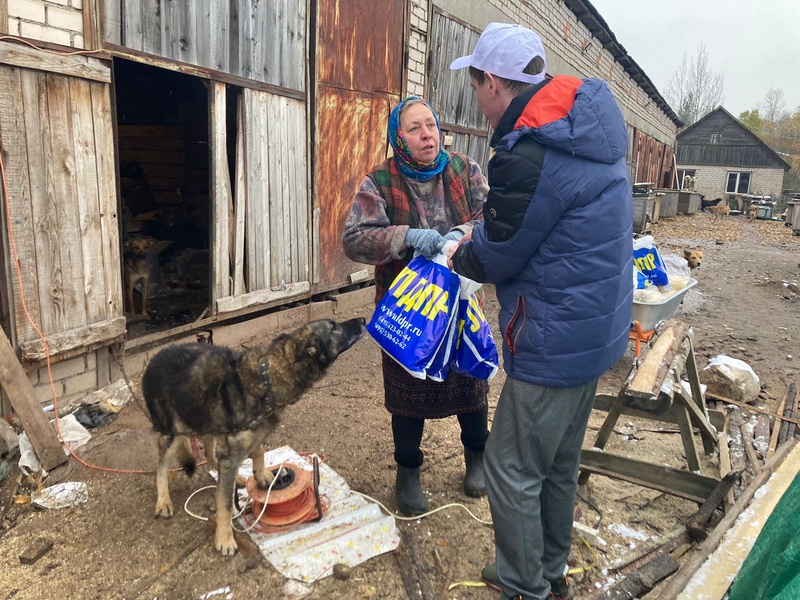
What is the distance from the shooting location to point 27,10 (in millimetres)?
3434

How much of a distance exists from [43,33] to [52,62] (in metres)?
0.21

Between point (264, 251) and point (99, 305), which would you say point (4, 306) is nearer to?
point (99, 305)

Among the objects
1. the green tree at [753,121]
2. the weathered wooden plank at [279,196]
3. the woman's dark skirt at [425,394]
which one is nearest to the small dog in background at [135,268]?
the weathered wooden plank at [279,196]

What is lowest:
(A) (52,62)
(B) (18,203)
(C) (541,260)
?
(C) (541,260)

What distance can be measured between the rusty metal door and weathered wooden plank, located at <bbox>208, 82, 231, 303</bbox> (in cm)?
138

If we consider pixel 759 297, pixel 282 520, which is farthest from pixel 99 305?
pixel 759 297

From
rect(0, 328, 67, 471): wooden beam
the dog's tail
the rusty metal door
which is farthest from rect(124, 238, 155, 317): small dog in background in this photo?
the dog's tail

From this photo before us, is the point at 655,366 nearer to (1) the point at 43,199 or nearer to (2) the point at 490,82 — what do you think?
(2) the point at 490,82

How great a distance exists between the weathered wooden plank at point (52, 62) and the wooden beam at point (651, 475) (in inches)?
171

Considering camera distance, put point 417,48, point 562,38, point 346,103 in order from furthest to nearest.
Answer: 1. point 562,38
2. point 417,48
3. point 346,103

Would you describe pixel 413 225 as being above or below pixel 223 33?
below

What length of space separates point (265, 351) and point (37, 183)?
2.12 m

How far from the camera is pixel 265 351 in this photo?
294 centimetres

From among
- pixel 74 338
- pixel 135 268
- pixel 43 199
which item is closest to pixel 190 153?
pixel 135 268
